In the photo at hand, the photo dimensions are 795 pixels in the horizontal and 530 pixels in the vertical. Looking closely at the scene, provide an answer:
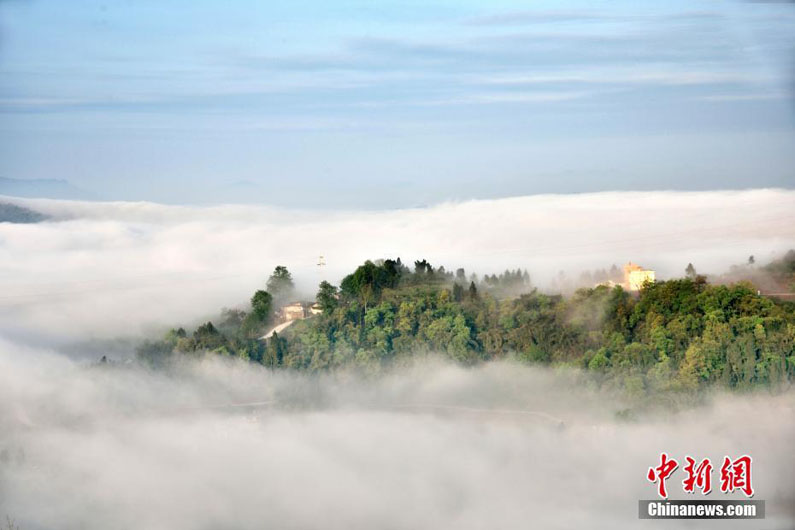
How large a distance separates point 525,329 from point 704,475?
418 cm

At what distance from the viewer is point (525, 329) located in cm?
1490

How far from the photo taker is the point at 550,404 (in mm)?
13508

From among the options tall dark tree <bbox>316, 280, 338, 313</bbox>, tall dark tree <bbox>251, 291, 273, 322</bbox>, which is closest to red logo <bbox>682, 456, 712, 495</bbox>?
tall dark tree <bbox>316, 280, 338, 313</bbox>

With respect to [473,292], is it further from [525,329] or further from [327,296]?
[327,296]

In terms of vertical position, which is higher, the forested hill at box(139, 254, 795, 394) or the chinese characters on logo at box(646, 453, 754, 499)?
the forested hill at box(139, 254, 795, 394)

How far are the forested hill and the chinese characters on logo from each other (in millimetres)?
1752

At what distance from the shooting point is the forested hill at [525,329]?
13.4m

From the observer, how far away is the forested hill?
44.1 feet

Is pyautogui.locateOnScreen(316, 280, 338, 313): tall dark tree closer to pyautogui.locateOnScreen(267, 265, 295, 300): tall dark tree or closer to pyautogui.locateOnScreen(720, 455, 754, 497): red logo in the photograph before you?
pyautogui.locateOnScreen(267, 265, 295, 300): tall dark tree

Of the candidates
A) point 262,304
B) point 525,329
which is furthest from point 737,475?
point 262,304

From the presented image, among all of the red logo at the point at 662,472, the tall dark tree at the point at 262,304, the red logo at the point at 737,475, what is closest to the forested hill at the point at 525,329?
the tall dark tree at the point at 262,304

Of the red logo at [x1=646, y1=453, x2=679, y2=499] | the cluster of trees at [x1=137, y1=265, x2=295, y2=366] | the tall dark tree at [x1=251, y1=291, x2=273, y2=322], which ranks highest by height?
the tall dark tree at [x1=251, y1=291, x2=273, y2=322]

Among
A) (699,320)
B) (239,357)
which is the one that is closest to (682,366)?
(699,320)

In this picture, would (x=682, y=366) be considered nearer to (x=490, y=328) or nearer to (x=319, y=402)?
(x=490, y=328)
